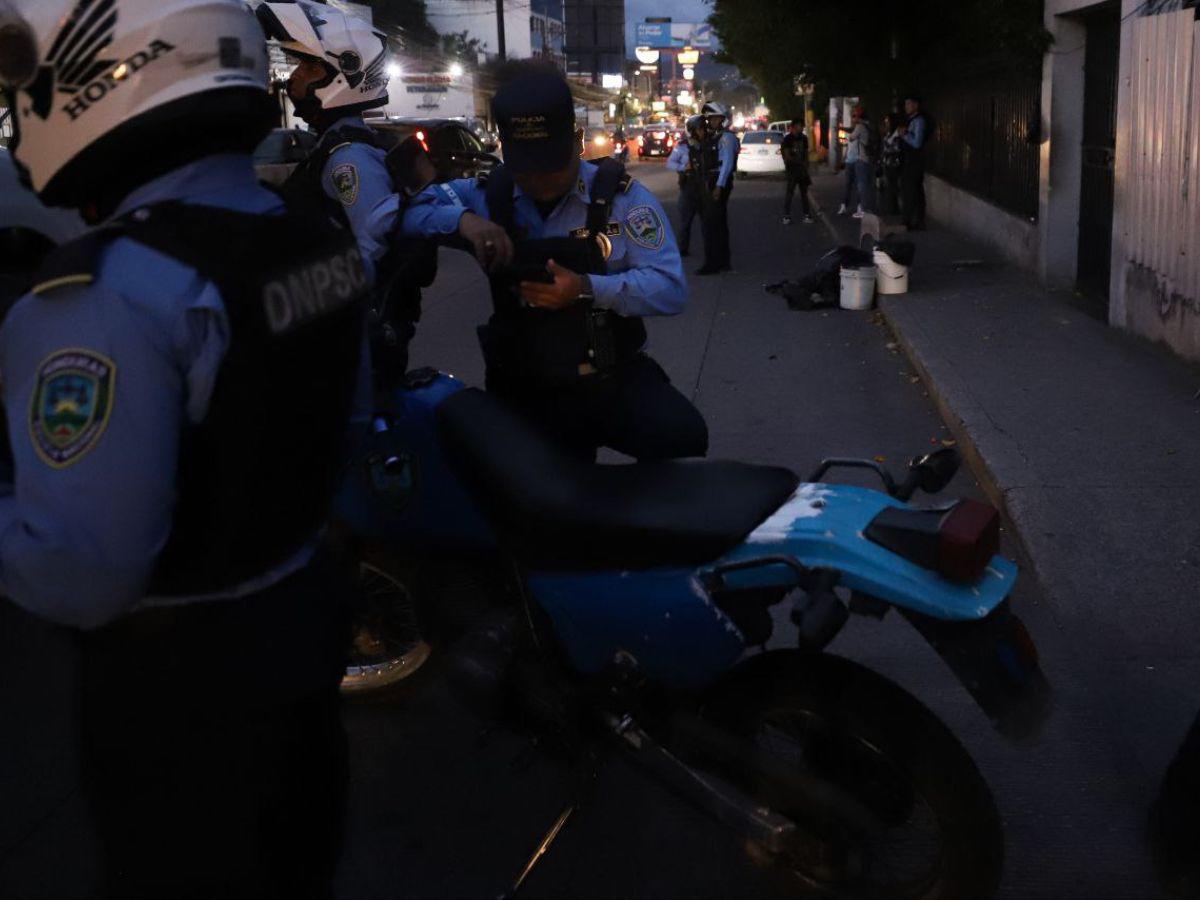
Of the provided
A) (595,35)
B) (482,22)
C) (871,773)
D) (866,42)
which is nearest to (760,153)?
(866,42)

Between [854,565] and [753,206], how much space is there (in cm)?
2730

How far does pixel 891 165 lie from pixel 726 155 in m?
6.87

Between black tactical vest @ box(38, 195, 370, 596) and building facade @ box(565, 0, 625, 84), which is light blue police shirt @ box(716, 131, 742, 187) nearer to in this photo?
black tactical vest @ box(38, 195, 370, 596)

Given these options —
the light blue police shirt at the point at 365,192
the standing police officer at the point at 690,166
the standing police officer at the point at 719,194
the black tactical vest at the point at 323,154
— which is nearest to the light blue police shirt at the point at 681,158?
the standing police officer at the point at 690,166

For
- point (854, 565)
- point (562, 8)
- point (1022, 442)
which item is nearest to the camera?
point (854, 565)

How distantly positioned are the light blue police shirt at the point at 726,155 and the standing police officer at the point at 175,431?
1441 centimetres

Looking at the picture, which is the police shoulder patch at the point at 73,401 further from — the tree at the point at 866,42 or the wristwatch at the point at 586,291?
the tree at the point at 866,42

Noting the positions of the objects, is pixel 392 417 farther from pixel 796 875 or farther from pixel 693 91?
pixel 693 91

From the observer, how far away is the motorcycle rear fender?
2.63 meters

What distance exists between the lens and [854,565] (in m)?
2.67

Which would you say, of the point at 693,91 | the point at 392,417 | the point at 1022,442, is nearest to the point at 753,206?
the point at 1022,442

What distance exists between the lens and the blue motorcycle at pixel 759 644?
2672 millimetres

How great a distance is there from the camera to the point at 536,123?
3.68 meters

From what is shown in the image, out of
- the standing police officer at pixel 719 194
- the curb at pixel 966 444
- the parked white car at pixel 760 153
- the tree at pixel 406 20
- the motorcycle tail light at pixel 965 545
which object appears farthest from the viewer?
the tree at pixel 406 20
